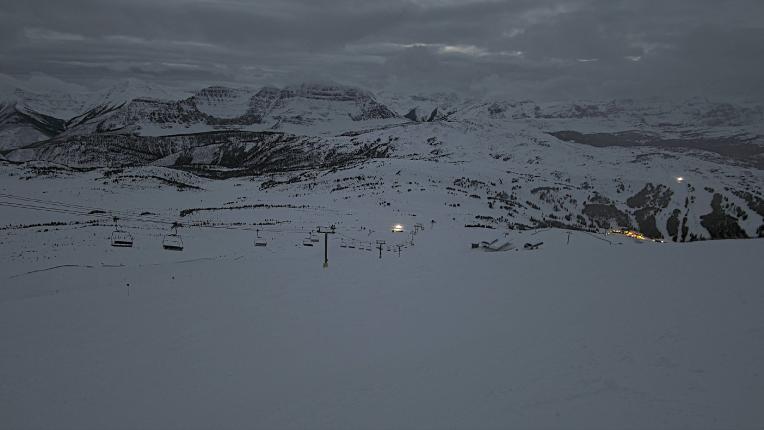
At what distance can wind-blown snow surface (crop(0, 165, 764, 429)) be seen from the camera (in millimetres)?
12672

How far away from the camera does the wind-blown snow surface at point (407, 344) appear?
41.6 feet

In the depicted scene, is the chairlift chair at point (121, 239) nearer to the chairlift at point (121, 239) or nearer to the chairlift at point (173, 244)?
the chairlift at point (121, 239)

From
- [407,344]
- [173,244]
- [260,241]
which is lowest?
[260,241]

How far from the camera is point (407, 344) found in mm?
17656

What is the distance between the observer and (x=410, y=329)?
62.8 ft

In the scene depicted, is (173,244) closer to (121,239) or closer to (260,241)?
(121,239)

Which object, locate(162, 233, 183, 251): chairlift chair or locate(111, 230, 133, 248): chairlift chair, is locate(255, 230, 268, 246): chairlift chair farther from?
locate(111, 230, 133, 248): chairlift chair

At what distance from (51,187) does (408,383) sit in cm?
12180

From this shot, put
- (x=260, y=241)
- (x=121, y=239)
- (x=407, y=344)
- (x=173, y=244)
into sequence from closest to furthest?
(x=407, y=344), (x=173, y=244), (x=121, y=239), (x=260, y=241)

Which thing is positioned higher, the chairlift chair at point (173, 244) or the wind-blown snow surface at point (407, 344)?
the wind-blown snow surface at point (407, 344)

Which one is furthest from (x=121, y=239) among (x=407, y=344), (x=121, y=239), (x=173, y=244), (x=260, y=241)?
(x=407, y=344)

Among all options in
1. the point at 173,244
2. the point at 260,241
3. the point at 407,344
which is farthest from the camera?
the point at 260,241

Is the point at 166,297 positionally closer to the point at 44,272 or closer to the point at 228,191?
the point at 44,272

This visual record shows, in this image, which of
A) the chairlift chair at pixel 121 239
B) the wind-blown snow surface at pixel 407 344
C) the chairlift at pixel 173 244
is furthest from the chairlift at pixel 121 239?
the wind-blown snow surface at pixel 407 344
